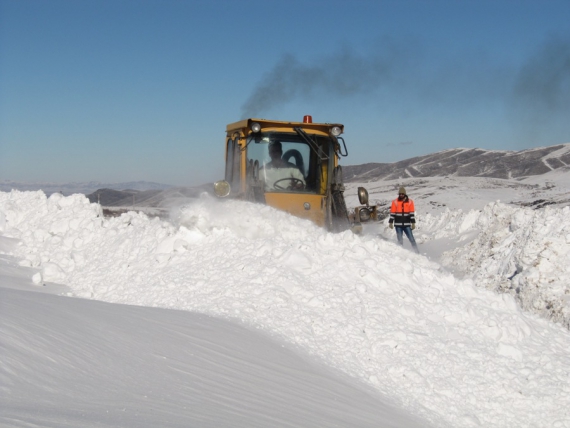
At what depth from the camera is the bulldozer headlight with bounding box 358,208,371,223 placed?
10609 millimetres

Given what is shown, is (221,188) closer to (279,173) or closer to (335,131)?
(279,173)

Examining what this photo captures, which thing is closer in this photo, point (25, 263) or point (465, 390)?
point (465, 390)

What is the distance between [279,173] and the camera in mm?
10180

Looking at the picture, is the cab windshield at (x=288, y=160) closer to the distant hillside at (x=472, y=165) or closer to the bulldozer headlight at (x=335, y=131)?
the bulldozer headlight at (x=335, y=131)

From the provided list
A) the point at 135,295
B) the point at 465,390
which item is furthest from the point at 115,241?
the point at 465,390

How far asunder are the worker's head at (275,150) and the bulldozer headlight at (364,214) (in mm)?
1722

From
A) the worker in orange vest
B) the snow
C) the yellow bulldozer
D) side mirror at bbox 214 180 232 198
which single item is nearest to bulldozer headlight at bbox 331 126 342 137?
the yellow bulldozer

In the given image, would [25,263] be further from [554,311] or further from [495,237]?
[495,237]

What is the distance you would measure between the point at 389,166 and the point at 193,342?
48.2 m

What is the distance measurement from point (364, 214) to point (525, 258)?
269cm

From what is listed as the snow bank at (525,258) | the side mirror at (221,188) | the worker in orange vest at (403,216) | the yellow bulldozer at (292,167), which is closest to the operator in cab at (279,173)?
the yellow bulldozer at (292,167)

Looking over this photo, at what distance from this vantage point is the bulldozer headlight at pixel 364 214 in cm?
1061

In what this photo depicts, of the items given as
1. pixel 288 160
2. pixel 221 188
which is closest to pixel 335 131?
pixel 288 160

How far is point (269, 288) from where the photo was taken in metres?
7.07
